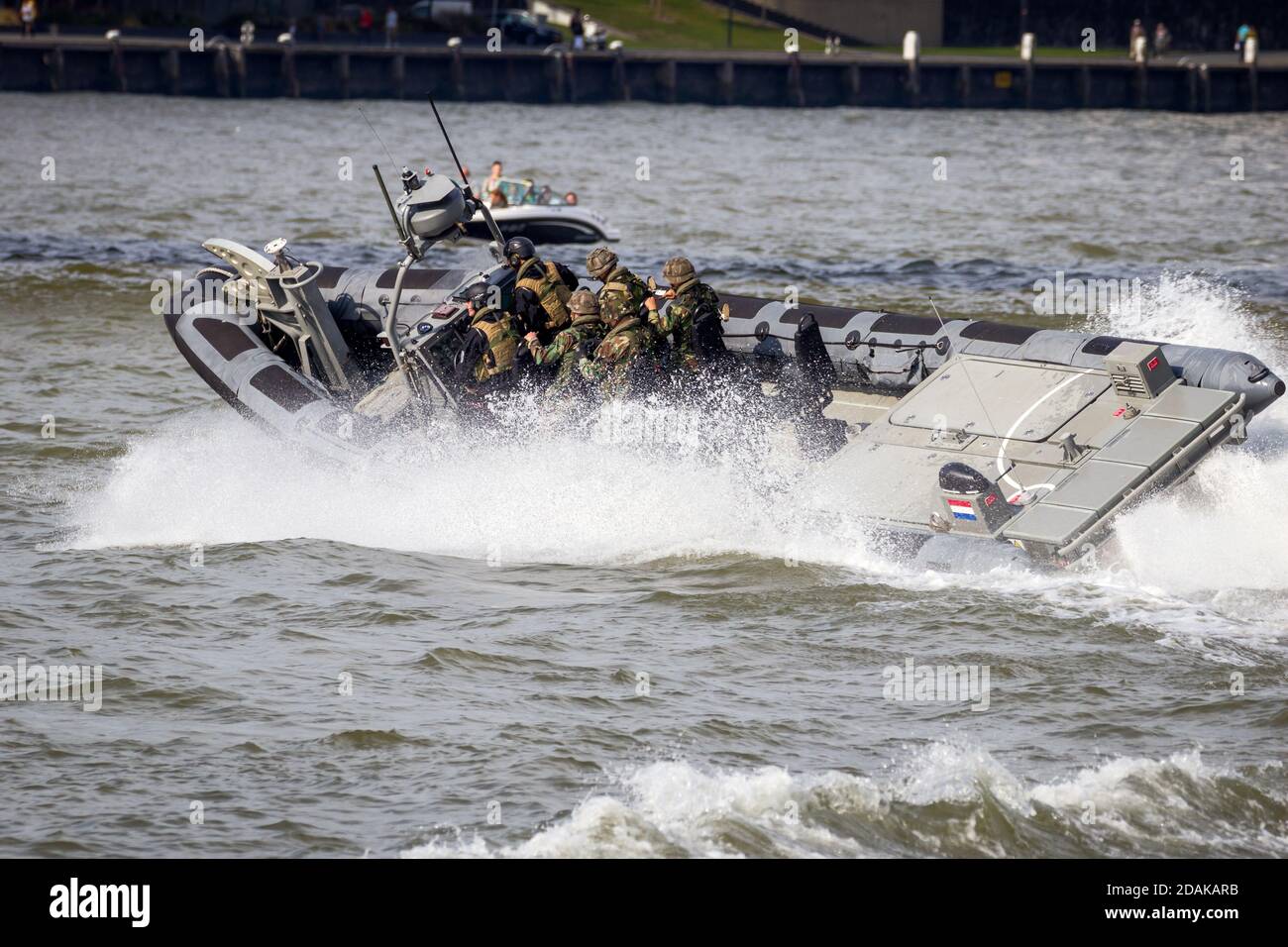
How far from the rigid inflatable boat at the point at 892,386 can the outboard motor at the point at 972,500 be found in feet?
0.04

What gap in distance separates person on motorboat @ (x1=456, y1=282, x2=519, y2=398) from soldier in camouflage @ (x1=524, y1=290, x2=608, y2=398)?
0.23m

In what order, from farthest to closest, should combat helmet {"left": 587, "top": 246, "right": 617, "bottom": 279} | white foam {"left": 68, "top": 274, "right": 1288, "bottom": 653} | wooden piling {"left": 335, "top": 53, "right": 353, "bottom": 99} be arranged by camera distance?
1. wooden piling {"left": 335, "top": 53, "right": 353, "bottom": 99}
2. combat helmet {"left": 587, "top": 246, "right": 617, "bottom": 279}
3. white foam {"left": 68, "top": 274, "right": 1288, "bottom": 653}

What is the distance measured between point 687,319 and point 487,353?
1360 mm

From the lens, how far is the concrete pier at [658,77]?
151 ft

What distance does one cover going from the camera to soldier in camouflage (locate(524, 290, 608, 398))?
11617 mm

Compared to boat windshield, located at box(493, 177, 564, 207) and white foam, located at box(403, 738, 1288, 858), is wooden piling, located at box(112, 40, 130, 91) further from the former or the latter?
white foam, located at box(403, 738, 1288, 858)

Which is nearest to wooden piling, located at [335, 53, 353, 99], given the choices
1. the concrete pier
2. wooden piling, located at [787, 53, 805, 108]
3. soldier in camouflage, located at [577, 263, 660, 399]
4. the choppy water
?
the concrete pier

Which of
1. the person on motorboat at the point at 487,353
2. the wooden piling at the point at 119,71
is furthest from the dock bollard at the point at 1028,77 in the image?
the person on motorboat at the point at 487,353

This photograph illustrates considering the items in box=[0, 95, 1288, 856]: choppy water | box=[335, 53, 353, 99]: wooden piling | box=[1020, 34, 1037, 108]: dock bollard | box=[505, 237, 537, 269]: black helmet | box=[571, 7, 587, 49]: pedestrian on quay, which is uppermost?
box=[571, 7, 587, 49]: pedestrian on quay

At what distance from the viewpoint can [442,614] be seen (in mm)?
9953

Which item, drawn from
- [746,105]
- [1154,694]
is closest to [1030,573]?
[1154,694]

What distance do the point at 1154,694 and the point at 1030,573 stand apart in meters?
1.38

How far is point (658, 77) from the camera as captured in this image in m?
47.5
